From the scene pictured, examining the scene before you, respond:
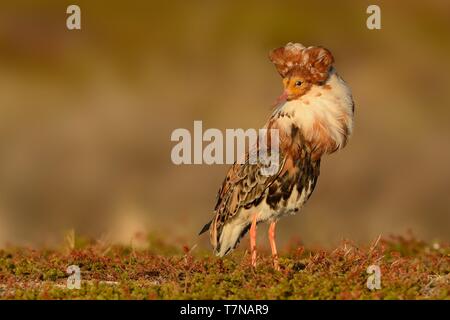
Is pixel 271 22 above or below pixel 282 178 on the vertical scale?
above

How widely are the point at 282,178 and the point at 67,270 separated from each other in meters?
3.01

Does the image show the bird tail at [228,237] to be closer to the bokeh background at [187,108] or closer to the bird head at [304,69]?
the bird head at [304,69]

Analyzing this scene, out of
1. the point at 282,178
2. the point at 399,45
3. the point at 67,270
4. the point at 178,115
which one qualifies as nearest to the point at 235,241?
the point at 282,178

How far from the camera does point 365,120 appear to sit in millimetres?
27344

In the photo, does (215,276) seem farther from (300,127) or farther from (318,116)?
(318,116)

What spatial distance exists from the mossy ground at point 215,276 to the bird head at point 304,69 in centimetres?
212

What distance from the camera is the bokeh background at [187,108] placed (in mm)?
24031

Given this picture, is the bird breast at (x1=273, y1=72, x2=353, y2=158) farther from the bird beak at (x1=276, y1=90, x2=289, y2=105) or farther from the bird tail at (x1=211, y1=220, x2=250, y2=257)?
the bird tail at (x1=211, y1=220, x2=250, y2=257)

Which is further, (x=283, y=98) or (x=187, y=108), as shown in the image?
(x=187, y=108)

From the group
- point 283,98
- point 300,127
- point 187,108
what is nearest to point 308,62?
point 283,98

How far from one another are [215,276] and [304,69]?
284 centimetres

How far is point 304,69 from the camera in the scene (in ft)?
45.6
